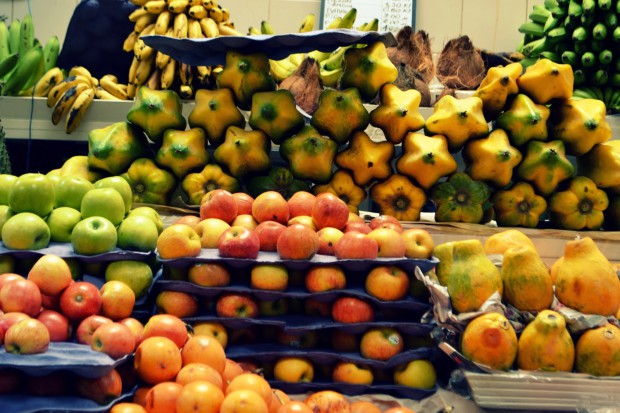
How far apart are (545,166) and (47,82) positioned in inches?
122

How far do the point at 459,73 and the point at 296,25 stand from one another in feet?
8.35

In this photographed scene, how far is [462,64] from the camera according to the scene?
439 cm

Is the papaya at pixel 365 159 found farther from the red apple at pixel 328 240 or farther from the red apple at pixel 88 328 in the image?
the red apple at pixel 88 328

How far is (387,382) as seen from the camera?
2.04 meters

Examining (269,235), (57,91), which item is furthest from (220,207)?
(57,91)

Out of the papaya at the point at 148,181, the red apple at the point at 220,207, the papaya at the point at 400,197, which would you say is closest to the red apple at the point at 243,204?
the red apple at the point at 220,207

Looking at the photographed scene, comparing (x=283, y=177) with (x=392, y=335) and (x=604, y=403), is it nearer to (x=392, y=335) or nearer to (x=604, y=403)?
(x=392, y=335)

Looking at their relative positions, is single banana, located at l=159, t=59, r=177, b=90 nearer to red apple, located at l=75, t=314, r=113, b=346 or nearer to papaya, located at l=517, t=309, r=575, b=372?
red apple, located at l=75, t=314, r=113, b=346

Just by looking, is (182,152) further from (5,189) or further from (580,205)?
(580,205)

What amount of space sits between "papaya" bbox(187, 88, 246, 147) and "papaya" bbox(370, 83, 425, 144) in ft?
2.21

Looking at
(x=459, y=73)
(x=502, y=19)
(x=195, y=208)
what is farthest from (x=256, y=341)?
(x=502, y=19)

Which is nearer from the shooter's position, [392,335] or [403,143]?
[392,335]

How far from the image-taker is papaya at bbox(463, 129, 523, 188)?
268 centimetres

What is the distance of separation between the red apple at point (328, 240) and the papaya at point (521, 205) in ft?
3.36
